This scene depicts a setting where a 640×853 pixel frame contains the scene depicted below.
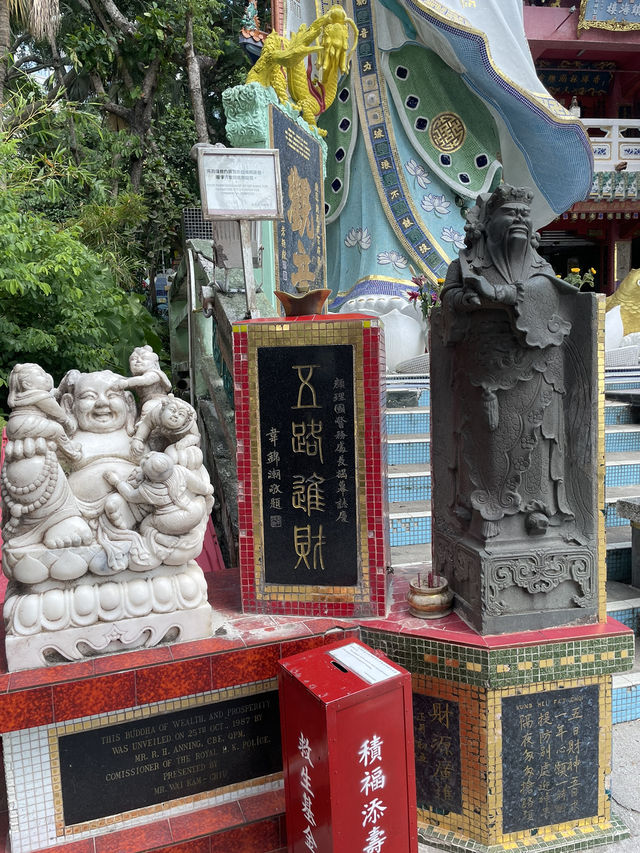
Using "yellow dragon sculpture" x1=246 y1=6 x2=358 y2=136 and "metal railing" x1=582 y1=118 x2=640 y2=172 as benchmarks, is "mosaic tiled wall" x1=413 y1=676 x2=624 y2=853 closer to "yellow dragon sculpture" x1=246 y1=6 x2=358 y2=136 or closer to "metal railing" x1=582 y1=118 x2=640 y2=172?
"yellow dragon sculpture" x1=246 y1=6 x2=358 y2=136

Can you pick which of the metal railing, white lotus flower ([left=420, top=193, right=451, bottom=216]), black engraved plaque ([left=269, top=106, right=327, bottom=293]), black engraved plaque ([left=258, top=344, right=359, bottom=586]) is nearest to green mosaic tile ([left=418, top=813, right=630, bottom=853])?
black engraved plaque ([left=258, top=344, right=359, bottom=586])

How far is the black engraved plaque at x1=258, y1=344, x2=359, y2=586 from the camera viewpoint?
9.52ft

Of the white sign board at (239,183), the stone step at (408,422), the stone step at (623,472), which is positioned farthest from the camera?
→ the stone step at (408,422)

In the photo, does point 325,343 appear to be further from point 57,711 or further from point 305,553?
point 57,711

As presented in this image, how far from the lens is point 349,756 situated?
2170 millimetres

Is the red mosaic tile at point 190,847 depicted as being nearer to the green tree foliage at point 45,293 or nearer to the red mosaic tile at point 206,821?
the red mosaic tile at point 206,821

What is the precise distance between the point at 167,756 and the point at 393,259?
7.32 m

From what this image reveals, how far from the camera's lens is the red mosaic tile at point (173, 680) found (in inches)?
99.3

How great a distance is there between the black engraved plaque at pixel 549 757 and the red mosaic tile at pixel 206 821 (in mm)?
1105

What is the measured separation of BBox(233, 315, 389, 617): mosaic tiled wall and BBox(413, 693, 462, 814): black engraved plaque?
1.52 ft

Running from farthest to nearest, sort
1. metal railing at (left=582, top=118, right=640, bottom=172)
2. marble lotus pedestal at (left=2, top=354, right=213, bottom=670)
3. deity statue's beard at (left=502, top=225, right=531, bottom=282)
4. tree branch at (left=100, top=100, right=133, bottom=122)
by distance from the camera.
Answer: tree branch at (left=100, top=100, right=133, bottom=122)
metal railing at (left=582, top=118, right=640, bottom=172)
deity statue's beard at (left=502, top=225, right=531, bottom=282)
marble lotus pedestal at (left=2, top=354, right=213, bottom=670)

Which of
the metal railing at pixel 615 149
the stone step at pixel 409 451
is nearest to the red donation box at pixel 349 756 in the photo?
the stone step at pixel 409 451

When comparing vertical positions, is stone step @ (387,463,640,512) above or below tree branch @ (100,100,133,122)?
below

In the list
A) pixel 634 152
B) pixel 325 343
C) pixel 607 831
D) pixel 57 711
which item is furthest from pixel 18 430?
pixel 634 152
